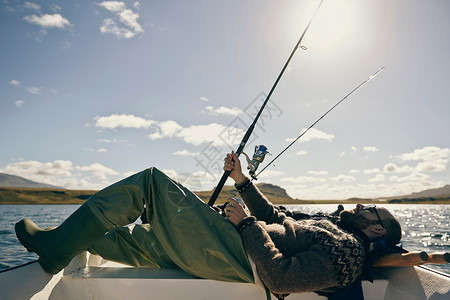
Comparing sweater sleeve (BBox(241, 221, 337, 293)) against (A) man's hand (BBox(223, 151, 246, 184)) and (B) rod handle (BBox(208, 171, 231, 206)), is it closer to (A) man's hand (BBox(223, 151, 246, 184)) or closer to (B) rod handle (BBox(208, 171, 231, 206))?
(A) man's hand (BBox(223, 151, 246, 184))

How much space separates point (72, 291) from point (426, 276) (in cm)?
239

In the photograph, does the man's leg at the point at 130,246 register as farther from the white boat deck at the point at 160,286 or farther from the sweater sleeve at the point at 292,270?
the sweater sleeve at the point at 292,270

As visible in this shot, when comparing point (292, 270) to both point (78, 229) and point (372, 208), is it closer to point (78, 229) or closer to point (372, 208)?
point (372, 208)

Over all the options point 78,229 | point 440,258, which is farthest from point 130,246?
point 440,258

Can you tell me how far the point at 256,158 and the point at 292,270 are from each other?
5.47ft

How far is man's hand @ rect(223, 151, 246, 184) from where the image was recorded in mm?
2828

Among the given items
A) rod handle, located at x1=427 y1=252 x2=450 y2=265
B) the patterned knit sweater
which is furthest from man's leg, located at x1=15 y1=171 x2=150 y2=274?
rod handle, located at x1=427 y1=252 x2=450 y2=265

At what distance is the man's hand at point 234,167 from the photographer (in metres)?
2.83

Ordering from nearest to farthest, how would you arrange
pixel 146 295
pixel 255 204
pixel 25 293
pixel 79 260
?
pixel 25 293 → pixel 146 295 → pixel 79 260 → pixel 255 204

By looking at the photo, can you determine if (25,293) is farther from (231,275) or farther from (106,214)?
(231,275)

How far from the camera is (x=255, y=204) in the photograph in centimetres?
279

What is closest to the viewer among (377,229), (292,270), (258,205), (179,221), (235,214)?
(292,270)

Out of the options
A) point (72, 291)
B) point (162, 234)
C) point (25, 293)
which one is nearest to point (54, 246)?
point (25, 293)

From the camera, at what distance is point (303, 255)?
178 cm
